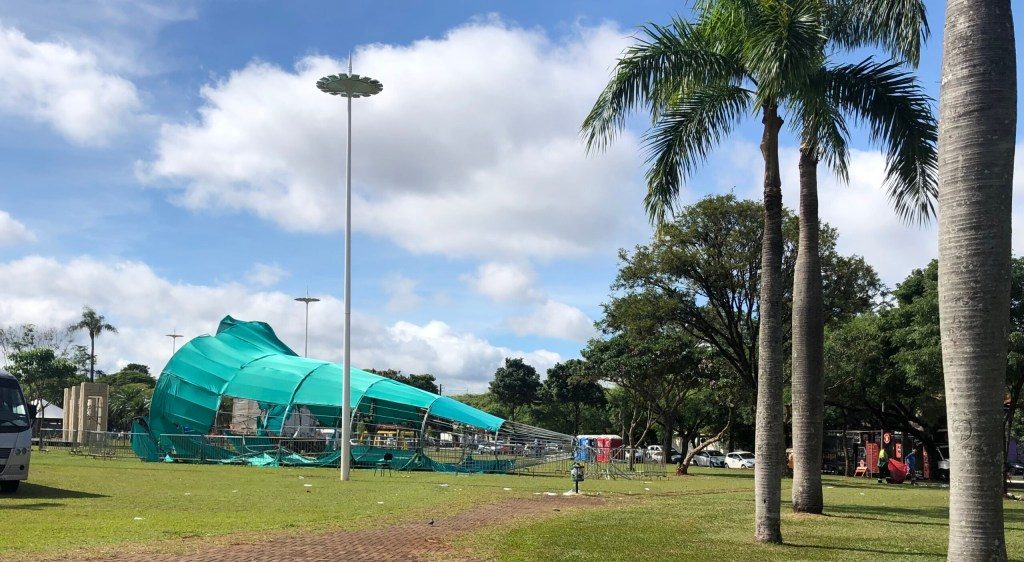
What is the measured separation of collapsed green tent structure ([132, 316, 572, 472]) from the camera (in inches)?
1345

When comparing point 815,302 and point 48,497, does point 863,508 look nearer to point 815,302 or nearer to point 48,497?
point 815,302

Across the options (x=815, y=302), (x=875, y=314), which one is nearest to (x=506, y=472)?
(x=815, y=302)

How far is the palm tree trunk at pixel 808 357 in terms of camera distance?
56.4 feet

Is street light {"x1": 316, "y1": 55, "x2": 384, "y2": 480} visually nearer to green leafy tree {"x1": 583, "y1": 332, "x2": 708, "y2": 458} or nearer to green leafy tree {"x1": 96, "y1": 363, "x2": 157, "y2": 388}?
green leafy tree {"x1": 583, "y1": 332, "x2": 708, "y2": 458}

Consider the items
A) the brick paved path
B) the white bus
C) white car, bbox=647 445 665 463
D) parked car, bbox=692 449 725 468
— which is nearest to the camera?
the brick paved path

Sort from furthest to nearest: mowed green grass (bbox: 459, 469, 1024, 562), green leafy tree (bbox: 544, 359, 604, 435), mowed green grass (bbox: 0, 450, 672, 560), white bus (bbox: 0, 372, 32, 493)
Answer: green leafy tree (bbox: 544, 359, 604, 435), white bus (bbox: 0, 372, 32, 493), mowed green grass (bbox: 0, 450, 672, 560), mowed green grass (bbox: 459, 469, 1024, 562)

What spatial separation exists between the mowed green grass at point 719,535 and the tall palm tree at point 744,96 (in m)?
1.00

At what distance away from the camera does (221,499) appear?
58.3 feet

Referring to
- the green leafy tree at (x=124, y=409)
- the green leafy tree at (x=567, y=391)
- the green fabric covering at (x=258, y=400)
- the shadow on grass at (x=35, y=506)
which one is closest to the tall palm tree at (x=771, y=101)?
the shadow on grass at (x=35, y=506)

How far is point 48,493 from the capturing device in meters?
18.1

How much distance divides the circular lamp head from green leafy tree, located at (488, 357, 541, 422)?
176 ft

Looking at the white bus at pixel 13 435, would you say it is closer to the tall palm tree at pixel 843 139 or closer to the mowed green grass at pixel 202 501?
the mowed green grass at pixel 202 501

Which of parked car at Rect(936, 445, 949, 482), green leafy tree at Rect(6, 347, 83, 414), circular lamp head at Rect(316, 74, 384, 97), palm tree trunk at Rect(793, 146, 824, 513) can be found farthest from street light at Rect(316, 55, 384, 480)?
green leafy tree at Rect(6, 347, 83, 414)

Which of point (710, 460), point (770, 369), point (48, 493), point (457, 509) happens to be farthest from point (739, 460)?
point (48, 493)
